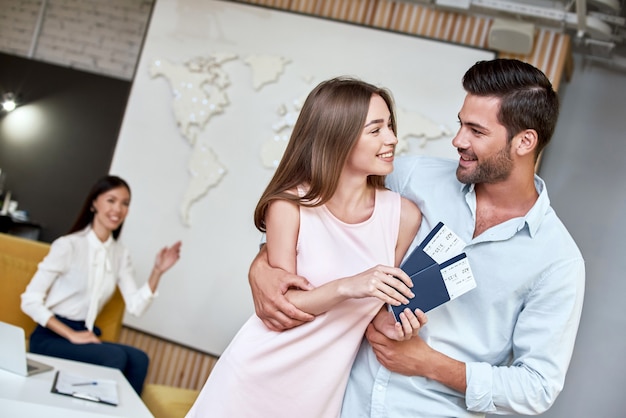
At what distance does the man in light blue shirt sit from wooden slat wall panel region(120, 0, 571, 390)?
3106 millimetres

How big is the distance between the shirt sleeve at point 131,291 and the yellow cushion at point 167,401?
0.46 metres

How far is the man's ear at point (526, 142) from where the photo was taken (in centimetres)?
190

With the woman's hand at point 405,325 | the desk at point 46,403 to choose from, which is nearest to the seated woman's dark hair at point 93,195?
the desk at point 46,403

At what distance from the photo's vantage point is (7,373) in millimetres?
3123

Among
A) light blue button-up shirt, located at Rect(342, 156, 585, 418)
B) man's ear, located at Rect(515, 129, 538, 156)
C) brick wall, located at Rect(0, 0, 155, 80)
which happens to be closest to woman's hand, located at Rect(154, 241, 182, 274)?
light blue button-up shirt, located at Rect(342, 156, 585, 418)

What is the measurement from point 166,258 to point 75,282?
1.70 feet

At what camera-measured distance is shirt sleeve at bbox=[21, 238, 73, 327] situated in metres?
4.28

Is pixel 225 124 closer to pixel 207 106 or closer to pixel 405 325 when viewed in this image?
pixel 207 106

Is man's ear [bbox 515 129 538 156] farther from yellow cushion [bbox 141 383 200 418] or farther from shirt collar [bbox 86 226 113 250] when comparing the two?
shirt collar [bbox 86 226 113 250]

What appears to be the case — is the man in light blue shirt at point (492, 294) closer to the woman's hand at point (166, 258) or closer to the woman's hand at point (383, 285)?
the woman's hand at point (383, 285)

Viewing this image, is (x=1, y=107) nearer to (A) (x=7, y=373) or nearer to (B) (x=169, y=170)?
(B) (x=169, y=170)

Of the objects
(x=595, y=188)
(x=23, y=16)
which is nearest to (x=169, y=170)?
(x=595, y=188)

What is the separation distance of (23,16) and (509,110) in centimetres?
825

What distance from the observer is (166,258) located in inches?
180
